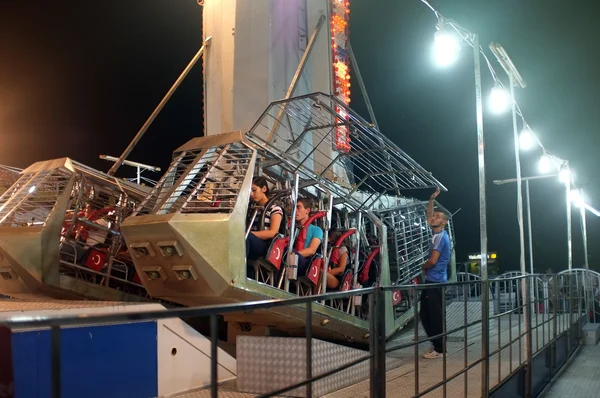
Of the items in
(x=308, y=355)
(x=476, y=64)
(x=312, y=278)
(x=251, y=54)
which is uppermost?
(x=251, y=54)

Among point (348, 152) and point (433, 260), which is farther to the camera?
point (348, 152)

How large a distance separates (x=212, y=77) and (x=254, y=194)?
586cm

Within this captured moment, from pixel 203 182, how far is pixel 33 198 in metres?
2.64

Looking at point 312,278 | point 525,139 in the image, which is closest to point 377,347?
point 312,278

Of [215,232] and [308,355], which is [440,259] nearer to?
[215,232]

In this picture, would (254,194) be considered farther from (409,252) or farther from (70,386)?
(409,252)

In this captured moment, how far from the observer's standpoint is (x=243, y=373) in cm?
454

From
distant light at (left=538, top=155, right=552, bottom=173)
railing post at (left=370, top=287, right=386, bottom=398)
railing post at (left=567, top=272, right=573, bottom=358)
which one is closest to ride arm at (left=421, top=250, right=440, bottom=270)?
railing post at (left=370, top=287, right=386, bottom=398)

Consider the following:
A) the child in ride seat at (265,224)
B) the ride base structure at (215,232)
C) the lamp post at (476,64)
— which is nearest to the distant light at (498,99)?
the ride base structure at (215,232)

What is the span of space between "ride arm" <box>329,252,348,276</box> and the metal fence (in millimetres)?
758

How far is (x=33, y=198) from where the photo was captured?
698cm

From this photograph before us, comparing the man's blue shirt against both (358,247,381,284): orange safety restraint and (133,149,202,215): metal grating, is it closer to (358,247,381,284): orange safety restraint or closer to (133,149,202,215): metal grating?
(358,247,381,284): orange safety restraint

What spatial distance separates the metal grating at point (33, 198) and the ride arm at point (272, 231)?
2.54m

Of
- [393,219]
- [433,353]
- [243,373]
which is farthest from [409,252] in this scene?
[243,373]
